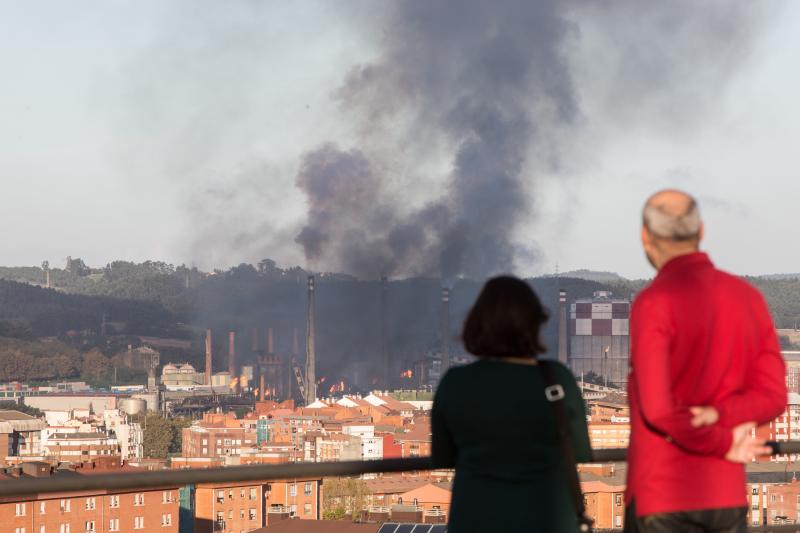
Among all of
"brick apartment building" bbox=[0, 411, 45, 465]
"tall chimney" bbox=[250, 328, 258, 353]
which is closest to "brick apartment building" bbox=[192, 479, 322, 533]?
"brick apartment building" bbox=[0, 411, 45, 465]

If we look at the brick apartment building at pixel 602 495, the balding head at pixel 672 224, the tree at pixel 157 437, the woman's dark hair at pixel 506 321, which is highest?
the balding head at pixel 672 224

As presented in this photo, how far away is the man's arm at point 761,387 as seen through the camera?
1565mm

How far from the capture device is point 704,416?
5.03ft

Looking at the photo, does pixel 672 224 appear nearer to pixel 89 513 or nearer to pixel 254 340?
pixel 89 513

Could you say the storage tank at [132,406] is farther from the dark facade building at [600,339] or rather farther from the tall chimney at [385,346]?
the dark facade building at [600,339]

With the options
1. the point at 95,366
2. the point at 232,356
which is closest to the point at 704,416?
the point at 232,356

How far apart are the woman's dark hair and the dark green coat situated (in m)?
0.02

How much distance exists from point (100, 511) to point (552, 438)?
1628 mm

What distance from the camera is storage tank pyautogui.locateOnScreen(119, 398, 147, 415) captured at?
62.8 m

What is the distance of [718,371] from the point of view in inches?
61.6

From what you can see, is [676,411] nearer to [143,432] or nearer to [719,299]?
[719,299]

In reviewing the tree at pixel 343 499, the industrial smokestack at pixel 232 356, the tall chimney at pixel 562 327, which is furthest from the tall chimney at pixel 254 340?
the tree at pixel 343 499

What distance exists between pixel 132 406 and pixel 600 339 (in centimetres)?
2416

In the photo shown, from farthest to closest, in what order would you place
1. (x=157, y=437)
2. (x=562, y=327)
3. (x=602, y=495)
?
(x=562, y=327)
(x=157, y=437)
(x=602, y=495)
